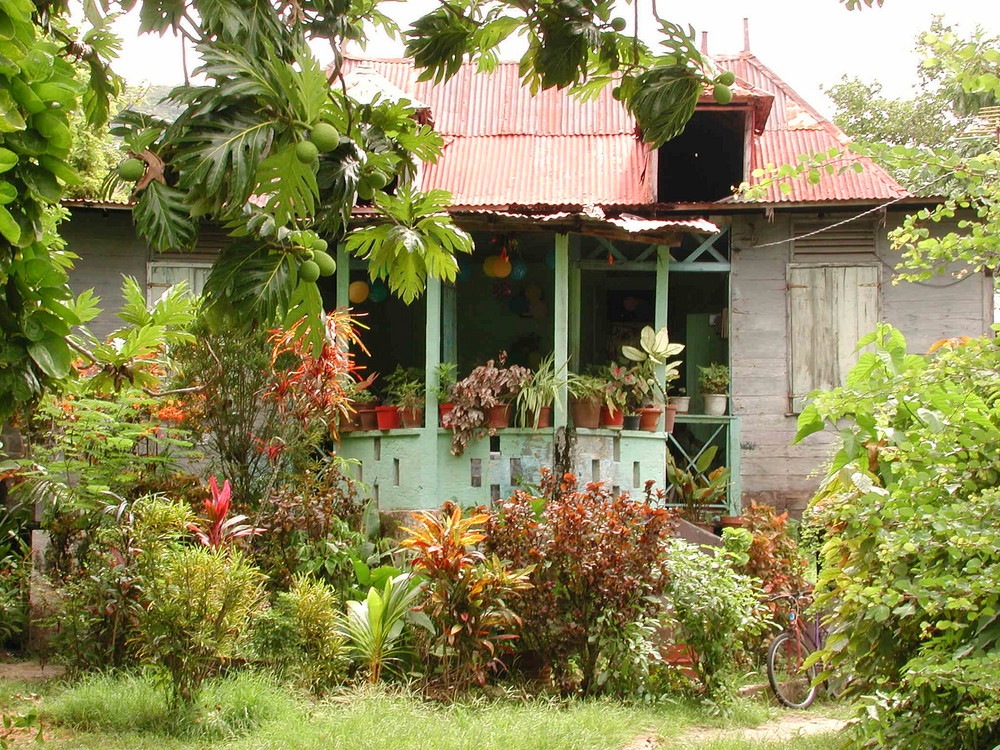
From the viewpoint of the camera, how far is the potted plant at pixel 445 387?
9.77 meters

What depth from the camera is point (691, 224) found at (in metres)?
9.62

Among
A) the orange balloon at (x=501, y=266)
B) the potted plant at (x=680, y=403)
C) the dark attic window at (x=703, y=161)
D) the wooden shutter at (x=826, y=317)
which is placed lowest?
the potted plant at (x=680, y=403)

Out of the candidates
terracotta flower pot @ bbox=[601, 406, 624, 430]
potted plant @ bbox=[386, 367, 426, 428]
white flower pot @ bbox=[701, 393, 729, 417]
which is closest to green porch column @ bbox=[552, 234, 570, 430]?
terracotta flower pot @ bbox=[601, 406, 624, 430]

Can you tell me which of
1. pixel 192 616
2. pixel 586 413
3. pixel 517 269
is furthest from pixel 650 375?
pixel 192 616

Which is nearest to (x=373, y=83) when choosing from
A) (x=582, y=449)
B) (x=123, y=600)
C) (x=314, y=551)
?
(x=582, y=449)

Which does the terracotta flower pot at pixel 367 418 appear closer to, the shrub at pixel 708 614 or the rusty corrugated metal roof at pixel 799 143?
the shrub at pixel 708 614

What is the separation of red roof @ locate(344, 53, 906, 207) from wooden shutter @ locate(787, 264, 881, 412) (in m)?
0.95

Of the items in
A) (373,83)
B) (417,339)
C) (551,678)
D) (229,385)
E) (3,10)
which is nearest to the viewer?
(3,10)

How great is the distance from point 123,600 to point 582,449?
448 centimetres

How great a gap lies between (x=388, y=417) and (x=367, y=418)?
0.95ft

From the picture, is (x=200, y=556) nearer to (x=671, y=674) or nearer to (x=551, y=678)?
(x=551, y=678)

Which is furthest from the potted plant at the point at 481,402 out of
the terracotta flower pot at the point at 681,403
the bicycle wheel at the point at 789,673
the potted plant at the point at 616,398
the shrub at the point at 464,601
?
the bicycle wheel at the point at 789,673

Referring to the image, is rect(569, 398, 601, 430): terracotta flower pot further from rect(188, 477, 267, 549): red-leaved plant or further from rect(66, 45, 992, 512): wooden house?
rect(188, 477, 267, 549): red-leaved plant

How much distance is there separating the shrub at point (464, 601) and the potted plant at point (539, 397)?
234 centimetres
